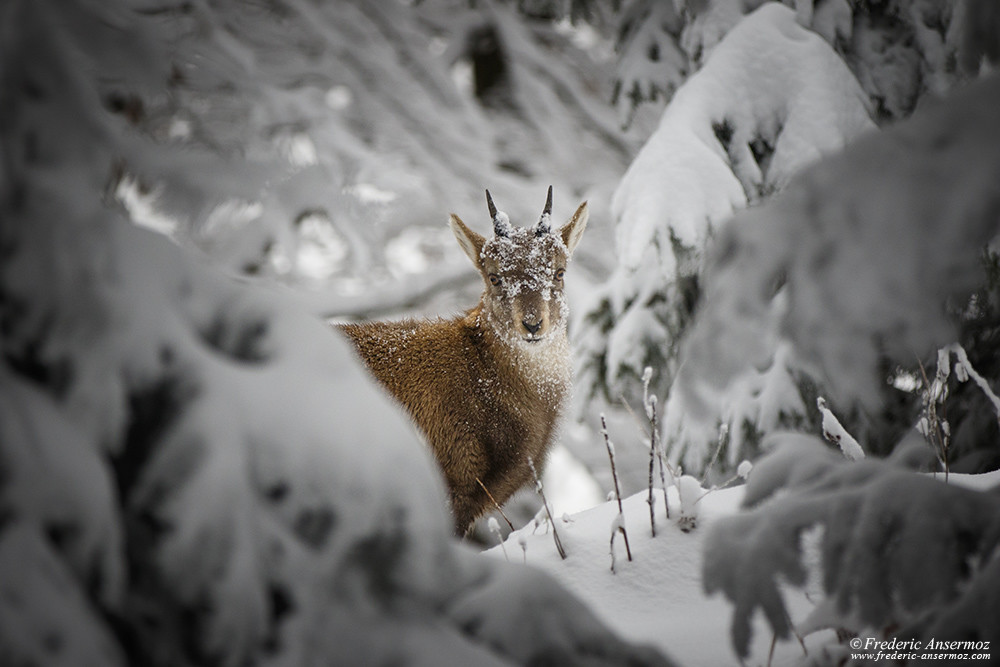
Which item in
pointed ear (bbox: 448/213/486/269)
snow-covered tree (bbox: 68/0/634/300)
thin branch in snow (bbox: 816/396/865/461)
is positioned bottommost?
snow-covered tree (bbox: 68/0/634/300)

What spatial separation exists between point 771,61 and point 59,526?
5.71 m

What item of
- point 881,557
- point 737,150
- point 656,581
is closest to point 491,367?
point 656,581

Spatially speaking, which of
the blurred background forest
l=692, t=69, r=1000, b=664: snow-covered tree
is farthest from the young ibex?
l=692, t=69, r=1000, b=664: snow-covered tree

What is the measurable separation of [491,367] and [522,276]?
27.4 inches

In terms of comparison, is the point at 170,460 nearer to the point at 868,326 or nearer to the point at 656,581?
the point at 868,326

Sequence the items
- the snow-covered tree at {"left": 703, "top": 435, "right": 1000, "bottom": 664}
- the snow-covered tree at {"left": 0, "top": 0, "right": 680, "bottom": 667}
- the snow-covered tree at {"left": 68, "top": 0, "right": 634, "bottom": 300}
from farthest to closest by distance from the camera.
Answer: the snow-covered tree at {"left": 68, "top": 0, "right": 634, "bottom": 300} → the snow-covered tree at {"left": 703, "top": 435, "right": 1000, "bottom": 664} → the snow-covered tree at {"left": 0, "top": 0, "right": 680, "bottom": 667}

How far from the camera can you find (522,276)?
14.3ft

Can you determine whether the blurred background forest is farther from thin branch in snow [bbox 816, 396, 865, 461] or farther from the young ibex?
the young ibex

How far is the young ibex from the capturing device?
4117 mm

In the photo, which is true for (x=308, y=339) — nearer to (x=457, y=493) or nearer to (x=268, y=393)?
(x=268, y=393)

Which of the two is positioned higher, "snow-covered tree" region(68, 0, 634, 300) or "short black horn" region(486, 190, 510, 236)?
"short black horn" region(486, 190, 510, 236)

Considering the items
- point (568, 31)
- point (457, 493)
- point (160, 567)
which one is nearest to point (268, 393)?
point (160, 567)

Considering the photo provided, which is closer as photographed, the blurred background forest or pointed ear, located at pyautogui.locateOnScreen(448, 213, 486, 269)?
the blurred background forest

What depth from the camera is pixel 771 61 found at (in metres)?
5.09
